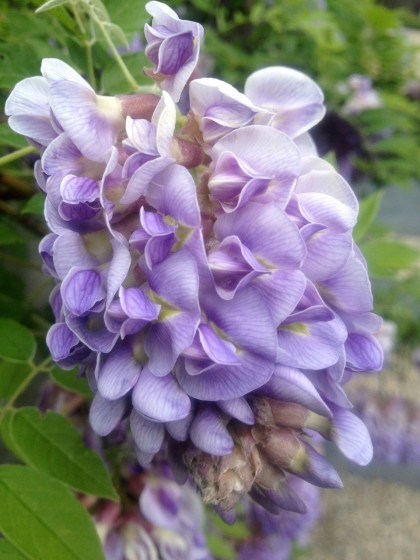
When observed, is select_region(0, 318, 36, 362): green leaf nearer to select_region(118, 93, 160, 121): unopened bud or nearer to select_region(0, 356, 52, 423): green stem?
select_region(0, 356, 52, 423): green stem

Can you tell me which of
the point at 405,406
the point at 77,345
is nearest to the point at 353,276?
the point at 77,345

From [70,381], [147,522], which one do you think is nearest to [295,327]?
[70,381]

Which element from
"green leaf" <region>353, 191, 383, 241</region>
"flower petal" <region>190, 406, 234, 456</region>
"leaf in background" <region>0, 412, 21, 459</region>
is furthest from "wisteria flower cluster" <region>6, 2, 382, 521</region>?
"green leaf" <region>353, 191, 383, 241</region>

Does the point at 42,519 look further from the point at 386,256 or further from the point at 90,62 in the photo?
the point at 386,256

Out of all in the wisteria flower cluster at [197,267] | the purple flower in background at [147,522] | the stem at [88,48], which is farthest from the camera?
the purple flower in background at [147,522]

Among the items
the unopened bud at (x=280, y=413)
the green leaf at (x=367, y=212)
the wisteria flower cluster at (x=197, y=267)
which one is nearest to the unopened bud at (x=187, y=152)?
the wisteria flower cluster at (x=197, y=267)

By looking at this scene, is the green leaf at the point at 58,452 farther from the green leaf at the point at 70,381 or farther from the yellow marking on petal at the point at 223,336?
the yellow marking on petal at the point at 223,336
